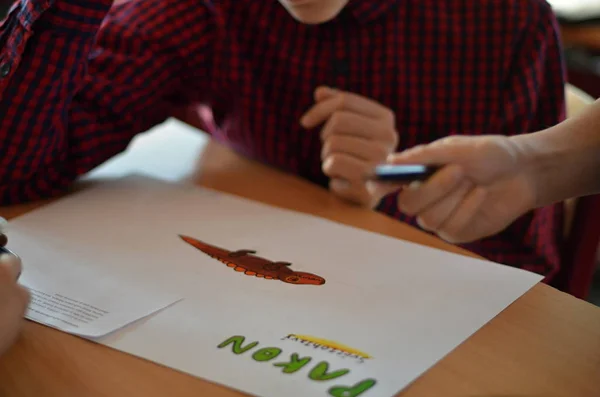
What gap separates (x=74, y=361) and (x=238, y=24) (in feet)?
1.81

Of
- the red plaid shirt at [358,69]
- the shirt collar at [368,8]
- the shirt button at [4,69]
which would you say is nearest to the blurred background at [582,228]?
the red plaid shirt at [358,69]

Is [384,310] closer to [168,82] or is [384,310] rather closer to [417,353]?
[417,353]

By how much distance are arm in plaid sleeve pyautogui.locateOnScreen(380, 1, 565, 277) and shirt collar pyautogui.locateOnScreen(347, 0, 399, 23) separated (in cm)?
17

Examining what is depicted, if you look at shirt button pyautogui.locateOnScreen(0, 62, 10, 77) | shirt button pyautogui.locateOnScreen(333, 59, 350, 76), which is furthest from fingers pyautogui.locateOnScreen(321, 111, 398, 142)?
shirt button pyautogui.locateOnScreen(0, 62, 10, 77)

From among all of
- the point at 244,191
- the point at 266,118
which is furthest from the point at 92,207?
the point at 266,118

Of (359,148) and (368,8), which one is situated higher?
(368,8)

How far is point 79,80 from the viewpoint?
2.51ft

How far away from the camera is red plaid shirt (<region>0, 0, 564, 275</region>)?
856 millimetres

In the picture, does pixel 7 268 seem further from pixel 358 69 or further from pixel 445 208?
pixel 358 69

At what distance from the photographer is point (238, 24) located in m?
0.91

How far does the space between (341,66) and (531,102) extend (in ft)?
0.81

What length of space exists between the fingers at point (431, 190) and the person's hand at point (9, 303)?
0.33m

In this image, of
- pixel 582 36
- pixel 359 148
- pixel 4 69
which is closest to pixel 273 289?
pixel 359 148

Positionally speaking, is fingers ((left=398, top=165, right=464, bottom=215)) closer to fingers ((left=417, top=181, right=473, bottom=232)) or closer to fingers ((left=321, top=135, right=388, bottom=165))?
fingers ((left=417, top=181, right=473, bottom=232))
